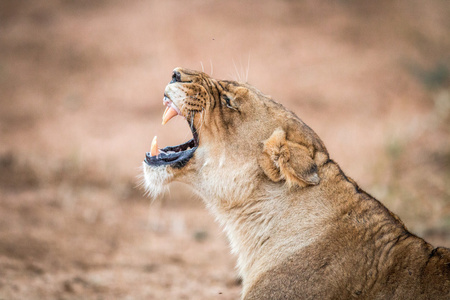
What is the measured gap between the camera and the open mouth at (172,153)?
3713 millimetres

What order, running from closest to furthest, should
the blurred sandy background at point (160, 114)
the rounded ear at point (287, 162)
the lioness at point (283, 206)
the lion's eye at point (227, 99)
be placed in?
the lioness at point (283, 206)
the rounded ear at point (287, 162)
the lion's eye at point (227, 99)
the blurred sandy background at point (160, 114)

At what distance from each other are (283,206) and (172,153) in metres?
0.88

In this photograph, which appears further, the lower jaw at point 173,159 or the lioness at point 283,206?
the lower jaw at point 173,159

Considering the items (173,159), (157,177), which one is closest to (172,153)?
(173,159)

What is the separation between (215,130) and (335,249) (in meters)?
1.07

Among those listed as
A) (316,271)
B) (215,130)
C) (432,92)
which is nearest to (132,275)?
(215,130)

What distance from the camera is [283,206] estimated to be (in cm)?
343

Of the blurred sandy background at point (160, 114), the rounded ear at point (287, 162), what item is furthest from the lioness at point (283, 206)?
the blurred sandy background at point (160, 114)

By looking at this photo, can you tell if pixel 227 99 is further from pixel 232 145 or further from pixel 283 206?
pixel 283 206

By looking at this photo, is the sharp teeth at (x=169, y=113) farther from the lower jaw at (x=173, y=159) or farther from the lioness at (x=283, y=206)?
the lower jaw at (x=173, y=159)

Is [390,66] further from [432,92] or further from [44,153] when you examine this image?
[44,153]

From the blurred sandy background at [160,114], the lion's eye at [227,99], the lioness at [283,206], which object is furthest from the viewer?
the blurred sandy background at [160,114]

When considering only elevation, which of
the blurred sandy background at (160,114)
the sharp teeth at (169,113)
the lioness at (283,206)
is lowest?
the lioness at (283,206)

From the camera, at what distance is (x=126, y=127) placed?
971 cm
